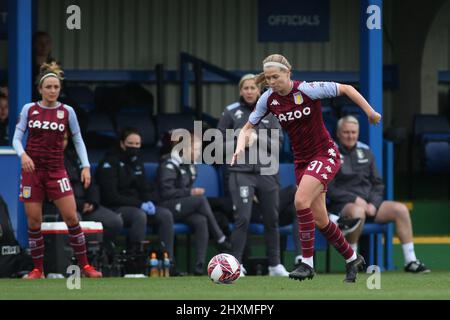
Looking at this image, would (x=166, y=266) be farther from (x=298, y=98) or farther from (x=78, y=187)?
(x=298, y=98)

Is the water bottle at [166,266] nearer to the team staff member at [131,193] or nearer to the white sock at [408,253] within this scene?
the team staff member at [131,193]

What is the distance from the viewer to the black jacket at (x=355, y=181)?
47.4 ft

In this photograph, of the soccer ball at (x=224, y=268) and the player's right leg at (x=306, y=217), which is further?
the soccer ball at (x=224, y=268)

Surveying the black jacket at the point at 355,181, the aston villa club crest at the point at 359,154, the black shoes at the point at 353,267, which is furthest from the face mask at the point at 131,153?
the black shoes at the point at 353,267

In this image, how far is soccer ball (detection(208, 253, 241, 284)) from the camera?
1127 cm

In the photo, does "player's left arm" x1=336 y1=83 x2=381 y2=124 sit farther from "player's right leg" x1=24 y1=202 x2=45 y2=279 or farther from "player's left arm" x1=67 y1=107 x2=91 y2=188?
"player's right leg" x1=24 y1=202 x2=45 y2=279

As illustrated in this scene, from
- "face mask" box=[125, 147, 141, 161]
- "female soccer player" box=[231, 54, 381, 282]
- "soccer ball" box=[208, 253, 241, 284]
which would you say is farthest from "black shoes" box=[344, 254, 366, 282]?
"face mask" box=[125, 147, 141, 161]

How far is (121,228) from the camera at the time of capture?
543 inches

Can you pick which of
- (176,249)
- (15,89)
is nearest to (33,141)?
(15,89)

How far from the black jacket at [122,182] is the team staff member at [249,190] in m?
0.94

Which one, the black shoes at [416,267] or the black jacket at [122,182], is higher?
the black jacket at [122,182]

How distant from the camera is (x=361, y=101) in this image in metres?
10.5

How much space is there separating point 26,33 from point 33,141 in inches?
68.6

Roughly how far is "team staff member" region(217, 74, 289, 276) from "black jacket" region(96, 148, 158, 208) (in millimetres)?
937
